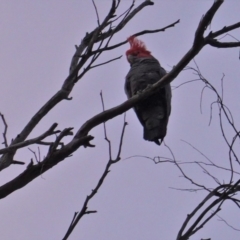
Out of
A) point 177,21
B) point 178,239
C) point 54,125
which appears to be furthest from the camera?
point 177,21

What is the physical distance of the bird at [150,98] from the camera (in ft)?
15.1

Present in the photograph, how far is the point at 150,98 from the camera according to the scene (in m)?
4.84

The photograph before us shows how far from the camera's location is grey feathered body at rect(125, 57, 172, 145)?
Answer: 15.1ft

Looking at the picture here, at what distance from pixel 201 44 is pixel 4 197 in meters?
1.22

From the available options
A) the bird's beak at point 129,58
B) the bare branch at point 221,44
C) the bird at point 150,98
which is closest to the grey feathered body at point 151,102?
the bird at point 150,98

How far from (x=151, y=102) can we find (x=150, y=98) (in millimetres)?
52

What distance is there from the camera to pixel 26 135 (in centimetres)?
254

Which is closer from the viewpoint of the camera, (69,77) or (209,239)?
(209,239)

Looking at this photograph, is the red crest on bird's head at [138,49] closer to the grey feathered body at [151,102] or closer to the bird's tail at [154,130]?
the grey feathered body at [151,102]

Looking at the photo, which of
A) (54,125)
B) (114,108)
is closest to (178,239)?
(54,125)

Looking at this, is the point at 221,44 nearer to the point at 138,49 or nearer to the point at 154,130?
the point at 154,130

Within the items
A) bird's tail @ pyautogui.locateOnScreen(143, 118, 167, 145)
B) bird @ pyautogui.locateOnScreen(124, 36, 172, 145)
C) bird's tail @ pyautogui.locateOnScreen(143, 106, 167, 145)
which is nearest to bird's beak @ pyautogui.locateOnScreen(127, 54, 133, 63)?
bird @ pyautogui.locateOnScreen(124, 36, 172, 145)

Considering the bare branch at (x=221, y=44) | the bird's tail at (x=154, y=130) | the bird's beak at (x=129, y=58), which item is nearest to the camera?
the bare branch at (x=221, y=44)

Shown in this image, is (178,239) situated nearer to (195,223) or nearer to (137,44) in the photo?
(195,223)
